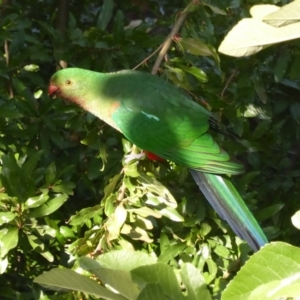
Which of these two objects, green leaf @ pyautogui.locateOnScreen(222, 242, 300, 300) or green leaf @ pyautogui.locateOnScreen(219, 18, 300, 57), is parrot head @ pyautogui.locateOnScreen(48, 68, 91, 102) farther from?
green leaf @ pyautogui.locateOnScreen(222, 242, 300, 300)

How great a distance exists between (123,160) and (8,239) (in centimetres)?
41

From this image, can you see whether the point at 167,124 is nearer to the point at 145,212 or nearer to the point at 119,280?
the point at 145,212

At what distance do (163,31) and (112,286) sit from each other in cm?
243

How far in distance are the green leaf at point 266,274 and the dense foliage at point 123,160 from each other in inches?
38.8

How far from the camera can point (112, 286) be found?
0.72m

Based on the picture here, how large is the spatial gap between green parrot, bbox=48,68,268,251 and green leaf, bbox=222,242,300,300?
1163mm

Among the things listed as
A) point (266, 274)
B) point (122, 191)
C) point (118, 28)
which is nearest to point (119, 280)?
point (266, 274)

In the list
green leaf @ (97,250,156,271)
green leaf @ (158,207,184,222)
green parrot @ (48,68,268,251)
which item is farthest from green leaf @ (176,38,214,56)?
green leaf @ (97,250,156,271)

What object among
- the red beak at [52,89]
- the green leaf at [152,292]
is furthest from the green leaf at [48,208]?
the green leaf at [152,292]

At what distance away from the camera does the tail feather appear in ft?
5.56

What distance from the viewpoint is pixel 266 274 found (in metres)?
0.58

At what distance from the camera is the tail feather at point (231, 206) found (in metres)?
1.70

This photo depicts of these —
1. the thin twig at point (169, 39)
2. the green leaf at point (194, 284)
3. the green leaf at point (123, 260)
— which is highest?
the green leaf at point (123, 260)

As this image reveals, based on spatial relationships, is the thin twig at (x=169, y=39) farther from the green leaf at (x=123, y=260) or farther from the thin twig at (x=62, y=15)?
the green leaf at (x=123, y=260)
